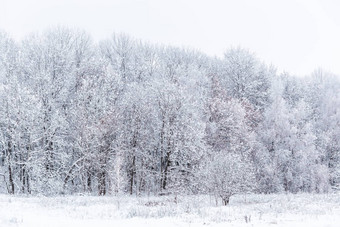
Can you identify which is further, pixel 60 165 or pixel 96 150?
pixel 60 165

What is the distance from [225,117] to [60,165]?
721 inches

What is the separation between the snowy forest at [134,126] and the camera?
33156mm

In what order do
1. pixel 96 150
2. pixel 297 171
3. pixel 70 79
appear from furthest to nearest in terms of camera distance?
1. pixel 297 171
2. pixel 70 79
3. pixel 96 150

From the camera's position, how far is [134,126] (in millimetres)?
37469

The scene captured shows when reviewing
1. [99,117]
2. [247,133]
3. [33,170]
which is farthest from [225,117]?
[33,170]

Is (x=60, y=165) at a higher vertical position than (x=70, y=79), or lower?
lower

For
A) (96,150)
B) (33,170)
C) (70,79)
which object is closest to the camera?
(33,170)

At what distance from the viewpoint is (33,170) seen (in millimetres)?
31375

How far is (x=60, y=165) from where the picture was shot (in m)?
36.3

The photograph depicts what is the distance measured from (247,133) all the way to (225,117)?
9.78ft

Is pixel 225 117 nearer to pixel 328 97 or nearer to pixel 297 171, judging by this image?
pixel 297 171

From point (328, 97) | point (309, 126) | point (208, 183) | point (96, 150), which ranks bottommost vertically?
point (208, 183)

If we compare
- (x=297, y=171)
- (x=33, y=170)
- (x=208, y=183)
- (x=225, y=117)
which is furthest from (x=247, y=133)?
(x=33, y=170)

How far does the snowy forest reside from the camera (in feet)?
109
